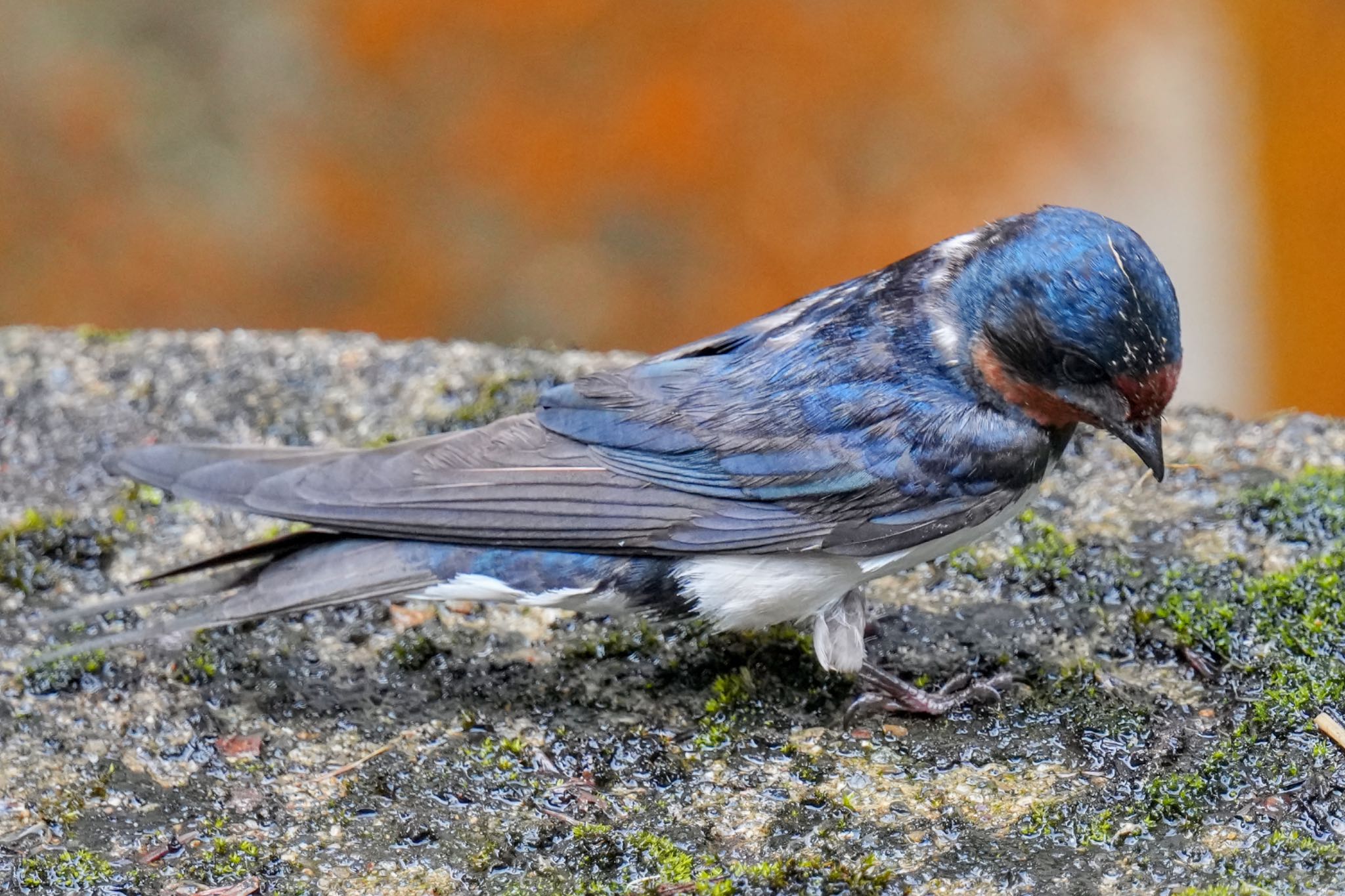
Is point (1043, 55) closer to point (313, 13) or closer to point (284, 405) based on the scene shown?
point (313, 13)

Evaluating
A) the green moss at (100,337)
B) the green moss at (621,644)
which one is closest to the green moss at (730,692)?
A: the green moss at (621,644)

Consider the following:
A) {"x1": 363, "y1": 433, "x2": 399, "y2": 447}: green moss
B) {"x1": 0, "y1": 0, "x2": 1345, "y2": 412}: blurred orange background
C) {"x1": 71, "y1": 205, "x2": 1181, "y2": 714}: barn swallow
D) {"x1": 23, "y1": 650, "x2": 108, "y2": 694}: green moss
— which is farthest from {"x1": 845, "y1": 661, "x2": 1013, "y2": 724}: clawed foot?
{"x1": 0, "y1": 0, "x2": 1345, "y2": 412}: blurred orange background

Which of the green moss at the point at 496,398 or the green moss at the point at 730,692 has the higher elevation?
the green moss at the point at 496,398

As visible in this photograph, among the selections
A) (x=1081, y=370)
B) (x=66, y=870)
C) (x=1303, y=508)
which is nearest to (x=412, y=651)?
(x=66, y=870)

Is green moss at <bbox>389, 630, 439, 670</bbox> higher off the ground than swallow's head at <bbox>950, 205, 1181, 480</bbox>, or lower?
lower

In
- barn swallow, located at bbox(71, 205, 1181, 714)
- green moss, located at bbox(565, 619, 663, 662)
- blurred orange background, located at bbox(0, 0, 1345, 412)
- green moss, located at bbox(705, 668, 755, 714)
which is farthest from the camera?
blurred orange background, located at bbox(0, 0, 1345, 412)

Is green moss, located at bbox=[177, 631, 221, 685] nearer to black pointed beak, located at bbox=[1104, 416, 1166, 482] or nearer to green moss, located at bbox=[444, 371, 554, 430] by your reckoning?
green moss, located at bbox=[444, 371, 554, 430]

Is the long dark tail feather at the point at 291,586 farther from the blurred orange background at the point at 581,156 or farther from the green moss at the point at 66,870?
the blurred orange background at the point at 581,156

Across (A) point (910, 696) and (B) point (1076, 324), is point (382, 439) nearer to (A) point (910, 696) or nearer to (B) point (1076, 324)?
(A) point (910, 696)
